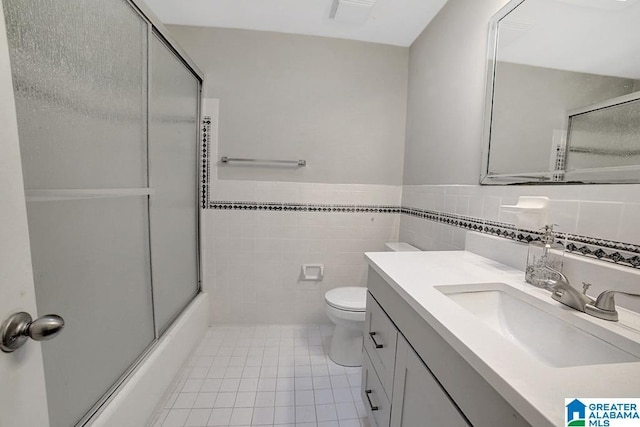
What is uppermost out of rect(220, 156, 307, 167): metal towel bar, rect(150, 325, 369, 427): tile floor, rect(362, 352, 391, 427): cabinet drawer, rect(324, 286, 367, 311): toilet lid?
rect(220, 156, 307, 167): metal towel bar

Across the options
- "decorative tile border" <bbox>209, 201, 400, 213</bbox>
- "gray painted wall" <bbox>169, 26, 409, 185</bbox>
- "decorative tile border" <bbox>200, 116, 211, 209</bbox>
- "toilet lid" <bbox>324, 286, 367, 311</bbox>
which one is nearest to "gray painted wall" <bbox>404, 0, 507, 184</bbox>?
"gray painted wall" <bbox>169, 26, 409, 185</bbox>

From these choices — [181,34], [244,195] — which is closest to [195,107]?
[181,34]

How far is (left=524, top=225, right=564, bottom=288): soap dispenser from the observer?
0.81 metres

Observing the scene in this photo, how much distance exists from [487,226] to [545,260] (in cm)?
36

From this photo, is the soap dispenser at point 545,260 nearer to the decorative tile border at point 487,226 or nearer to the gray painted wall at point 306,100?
the decorative tile border at point 487,226

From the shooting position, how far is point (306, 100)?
1941 mm

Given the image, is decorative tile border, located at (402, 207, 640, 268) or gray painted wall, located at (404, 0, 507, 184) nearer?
decorative tile border, located at (402, 207, 640, 268)

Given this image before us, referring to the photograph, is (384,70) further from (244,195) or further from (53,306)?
(53,306)

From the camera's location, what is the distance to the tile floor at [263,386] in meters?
1.25

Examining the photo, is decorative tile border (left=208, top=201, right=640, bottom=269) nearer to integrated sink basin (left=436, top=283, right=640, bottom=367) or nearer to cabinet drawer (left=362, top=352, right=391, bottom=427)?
integrated sink basin (left=436, top=283, right=640, bottom=367)

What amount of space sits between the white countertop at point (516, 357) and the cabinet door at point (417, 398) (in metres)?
0.15

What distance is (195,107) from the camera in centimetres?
181

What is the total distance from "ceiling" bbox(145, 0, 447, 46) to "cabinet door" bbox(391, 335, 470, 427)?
1.89m

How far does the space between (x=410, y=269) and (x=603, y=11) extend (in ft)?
3.33
